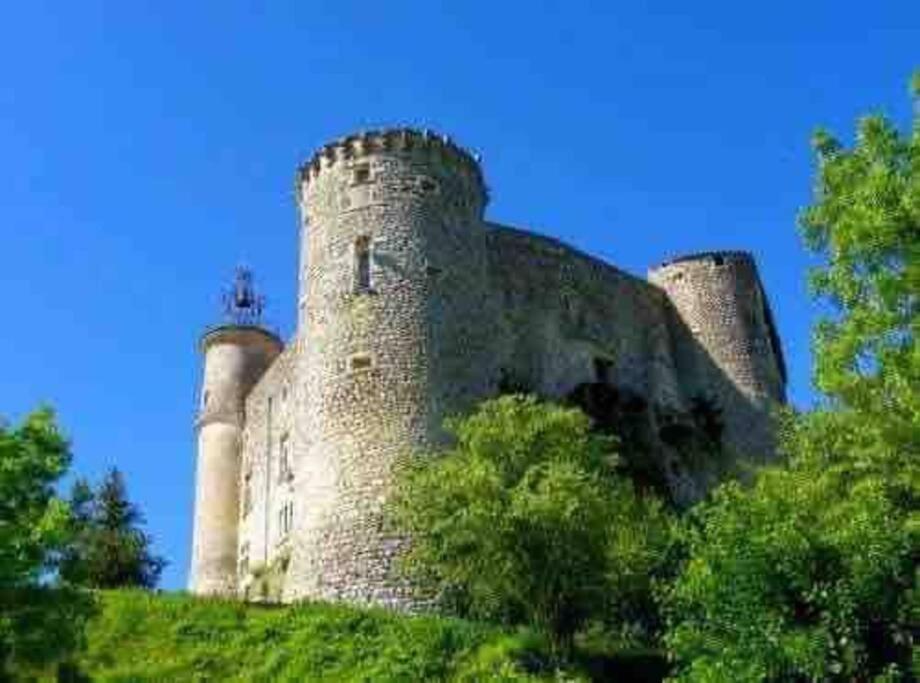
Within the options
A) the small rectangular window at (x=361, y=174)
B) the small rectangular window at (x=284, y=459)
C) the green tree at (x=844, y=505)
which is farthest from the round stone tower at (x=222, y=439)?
the green tree at (x=844, y=505)

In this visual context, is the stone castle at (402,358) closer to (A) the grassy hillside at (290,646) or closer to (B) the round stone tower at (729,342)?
(B) the round stone tower at (729,342)

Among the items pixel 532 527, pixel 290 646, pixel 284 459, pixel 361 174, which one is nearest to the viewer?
pixel 290 646

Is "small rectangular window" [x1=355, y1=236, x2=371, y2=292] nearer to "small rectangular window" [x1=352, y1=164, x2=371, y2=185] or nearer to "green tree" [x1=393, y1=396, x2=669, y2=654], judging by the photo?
"small rectangular window" [x1=352, y1=164, x2=371, y2=185]

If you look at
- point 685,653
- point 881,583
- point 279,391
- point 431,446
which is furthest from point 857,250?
point 279,391

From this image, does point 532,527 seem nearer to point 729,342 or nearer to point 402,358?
point 402,358

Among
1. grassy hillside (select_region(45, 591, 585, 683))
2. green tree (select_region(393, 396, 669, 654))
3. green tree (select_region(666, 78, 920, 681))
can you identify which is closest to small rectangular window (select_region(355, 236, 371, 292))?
green tree (select_region(393, 396, 669, 654))

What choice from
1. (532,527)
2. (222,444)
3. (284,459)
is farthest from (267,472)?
(532,527)

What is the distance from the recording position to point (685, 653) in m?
25.2

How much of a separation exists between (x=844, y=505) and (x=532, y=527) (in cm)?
864

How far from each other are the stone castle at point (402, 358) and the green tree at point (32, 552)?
13199 mm

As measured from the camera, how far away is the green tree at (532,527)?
101 feet

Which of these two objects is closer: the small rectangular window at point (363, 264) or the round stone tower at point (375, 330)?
the round stone tower at point (375, 330)

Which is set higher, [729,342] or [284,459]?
[729,342]

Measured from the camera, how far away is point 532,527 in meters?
30.7
